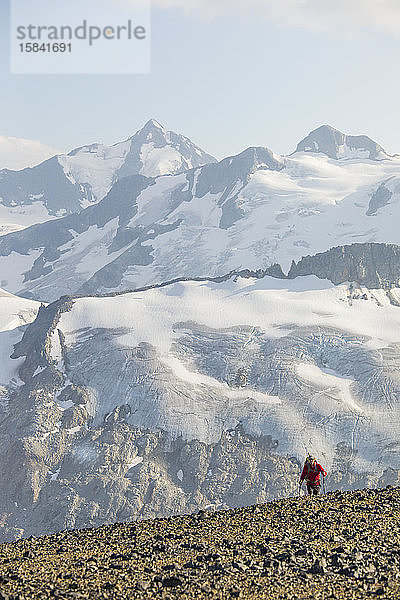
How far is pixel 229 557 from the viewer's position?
22.2m

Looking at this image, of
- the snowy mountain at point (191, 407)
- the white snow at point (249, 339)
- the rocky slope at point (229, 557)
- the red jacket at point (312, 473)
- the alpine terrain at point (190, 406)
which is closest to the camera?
the rocky slope at point (229, 557)

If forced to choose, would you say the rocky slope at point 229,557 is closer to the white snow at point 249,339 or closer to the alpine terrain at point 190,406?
the alpine terrain at point 190,406

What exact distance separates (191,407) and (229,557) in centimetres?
13469

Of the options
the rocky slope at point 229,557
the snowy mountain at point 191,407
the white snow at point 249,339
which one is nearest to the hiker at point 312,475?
the rocky slope at point 229,557

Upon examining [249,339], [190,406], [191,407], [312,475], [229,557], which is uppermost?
[229,557]

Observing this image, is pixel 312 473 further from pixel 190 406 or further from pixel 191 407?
pixel 190 406

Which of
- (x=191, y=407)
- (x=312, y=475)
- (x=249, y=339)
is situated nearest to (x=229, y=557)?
(x=312, y=475)

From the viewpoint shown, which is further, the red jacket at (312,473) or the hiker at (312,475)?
the red jacket at (312,473)

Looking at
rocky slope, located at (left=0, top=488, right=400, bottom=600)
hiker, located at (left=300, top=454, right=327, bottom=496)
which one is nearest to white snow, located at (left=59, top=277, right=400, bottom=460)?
hiker, located at (left=300, top=454, right=327, bottom=496)

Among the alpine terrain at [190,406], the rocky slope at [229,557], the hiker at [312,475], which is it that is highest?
the rocky slope at [229,557]

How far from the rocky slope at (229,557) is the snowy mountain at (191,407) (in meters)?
110

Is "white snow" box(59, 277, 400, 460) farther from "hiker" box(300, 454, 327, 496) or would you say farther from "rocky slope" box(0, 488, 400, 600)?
"rocky slope" box(0, 488, 400, 600)

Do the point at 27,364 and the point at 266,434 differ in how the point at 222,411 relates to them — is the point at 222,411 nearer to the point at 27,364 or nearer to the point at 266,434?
the point at 266,434

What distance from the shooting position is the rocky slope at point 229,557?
19172 millimetres
